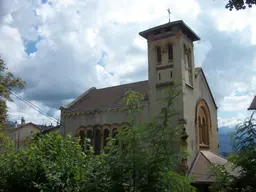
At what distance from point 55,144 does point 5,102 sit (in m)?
6.11

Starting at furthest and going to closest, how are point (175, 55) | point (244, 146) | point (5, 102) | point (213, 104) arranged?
point (213, 104) → point (175, 55) → point (5, 102) → point (244, 146)

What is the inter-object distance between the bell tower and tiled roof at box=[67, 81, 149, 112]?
1554 millimetres

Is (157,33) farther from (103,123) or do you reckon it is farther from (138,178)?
(138,178)

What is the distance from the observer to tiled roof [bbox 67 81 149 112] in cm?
2264

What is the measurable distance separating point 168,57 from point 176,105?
12.5 feet

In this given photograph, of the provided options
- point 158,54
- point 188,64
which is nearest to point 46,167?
point 158,54

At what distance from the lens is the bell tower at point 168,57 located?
19.8 m

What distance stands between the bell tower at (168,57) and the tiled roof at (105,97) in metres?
1.55

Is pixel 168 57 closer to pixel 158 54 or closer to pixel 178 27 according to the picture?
pixel 158 54

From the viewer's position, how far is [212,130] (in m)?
23.0

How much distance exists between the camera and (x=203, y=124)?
22203 mm

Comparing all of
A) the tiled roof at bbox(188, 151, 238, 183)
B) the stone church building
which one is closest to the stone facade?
the stone church building

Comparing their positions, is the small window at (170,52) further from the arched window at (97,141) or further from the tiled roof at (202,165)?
the arched window at (97,141)

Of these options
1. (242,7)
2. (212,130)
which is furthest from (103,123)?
(242,7)
